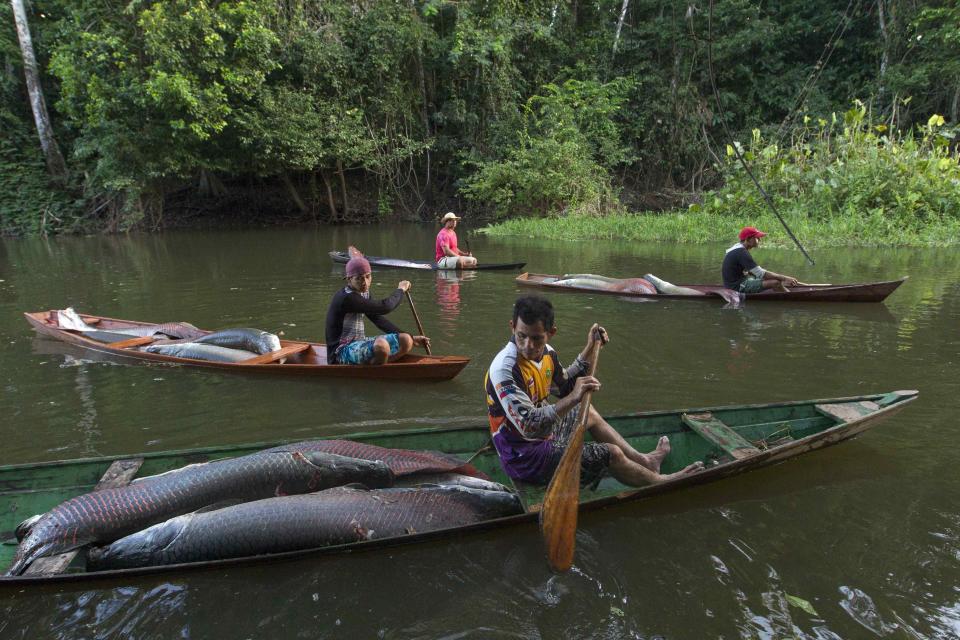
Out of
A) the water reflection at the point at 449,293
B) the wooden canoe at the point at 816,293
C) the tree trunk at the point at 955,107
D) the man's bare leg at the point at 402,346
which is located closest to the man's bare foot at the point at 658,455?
the man's bare leg at the point at 402,346

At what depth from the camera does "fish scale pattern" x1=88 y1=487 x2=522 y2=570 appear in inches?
122

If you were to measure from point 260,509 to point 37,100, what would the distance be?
23.1 m

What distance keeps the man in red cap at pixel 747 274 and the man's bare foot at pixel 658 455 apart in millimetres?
5723

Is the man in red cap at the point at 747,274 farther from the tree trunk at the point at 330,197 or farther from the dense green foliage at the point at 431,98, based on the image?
the tree trunk at the point at 330,197

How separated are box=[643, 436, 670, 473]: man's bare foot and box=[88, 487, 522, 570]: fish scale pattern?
102 cm

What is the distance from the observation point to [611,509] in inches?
150

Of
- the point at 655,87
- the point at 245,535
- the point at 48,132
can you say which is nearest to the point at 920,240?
the point at 655,87

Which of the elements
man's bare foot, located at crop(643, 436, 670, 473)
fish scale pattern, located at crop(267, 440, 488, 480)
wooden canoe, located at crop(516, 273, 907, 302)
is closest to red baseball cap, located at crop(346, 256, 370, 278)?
fish scale pattern, located at crop(267, 440, 488, 480)

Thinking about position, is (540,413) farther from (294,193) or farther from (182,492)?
(294,193)

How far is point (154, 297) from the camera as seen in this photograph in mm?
10617

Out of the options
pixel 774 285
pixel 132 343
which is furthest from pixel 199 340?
pixel 774 285

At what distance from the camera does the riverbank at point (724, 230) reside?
13.4 meters

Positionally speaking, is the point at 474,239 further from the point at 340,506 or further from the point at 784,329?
the point at 340,506

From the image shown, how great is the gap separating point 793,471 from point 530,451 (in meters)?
2.02
